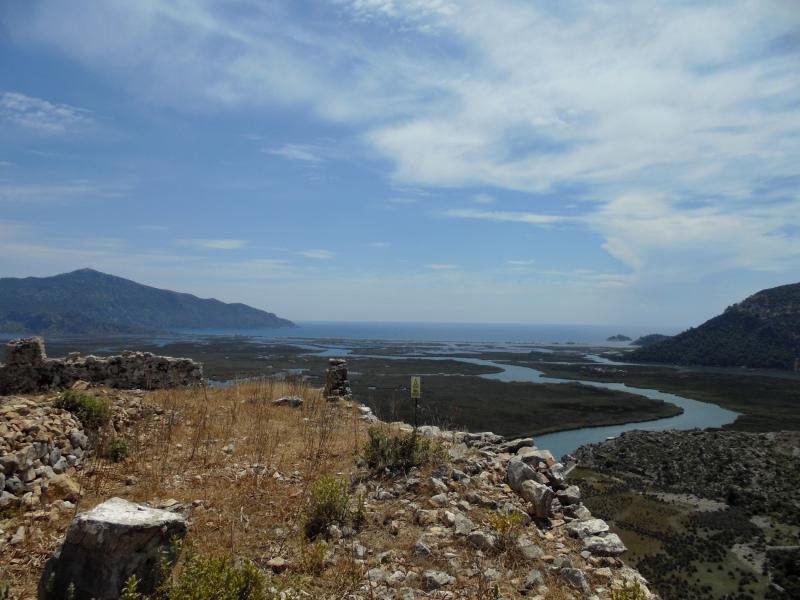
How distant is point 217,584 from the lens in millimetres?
4062

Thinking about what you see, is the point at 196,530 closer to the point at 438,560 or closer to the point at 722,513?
the point at 438,560

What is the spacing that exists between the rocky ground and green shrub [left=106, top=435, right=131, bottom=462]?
0.17 m

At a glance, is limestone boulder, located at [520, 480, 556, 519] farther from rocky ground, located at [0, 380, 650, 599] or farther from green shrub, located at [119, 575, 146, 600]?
green shrub, located at [119, 575, 146, 600]

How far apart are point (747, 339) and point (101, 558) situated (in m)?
164

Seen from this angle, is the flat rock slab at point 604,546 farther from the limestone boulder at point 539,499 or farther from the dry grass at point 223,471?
the dry grass at point 223,471

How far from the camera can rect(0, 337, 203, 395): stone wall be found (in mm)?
14766

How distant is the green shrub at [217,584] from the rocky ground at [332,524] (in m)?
0.75

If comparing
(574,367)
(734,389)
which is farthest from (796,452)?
Result: (574,367)

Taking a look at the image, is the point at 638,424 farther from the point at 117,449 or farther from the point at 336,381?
the point at 117,449

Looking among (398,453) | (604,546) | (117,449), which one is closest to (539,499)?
(604,546)

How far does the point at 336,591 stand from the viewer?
4996 mm

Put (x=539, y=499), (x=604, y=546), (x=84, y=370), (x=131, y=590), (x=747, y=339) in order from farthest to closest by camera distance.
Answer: (x=747, y=339) → (x=84, y=370) → (x=539, y=499) → (x=604, y=546) → (x=131, y=590)

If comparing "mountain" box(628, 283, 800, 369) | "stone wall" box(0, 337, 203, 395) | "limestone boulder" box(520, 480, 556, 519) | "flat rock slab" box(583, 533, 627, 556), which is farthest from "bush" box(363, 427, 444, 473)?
"mountain" box(628, 283, 800, 369)

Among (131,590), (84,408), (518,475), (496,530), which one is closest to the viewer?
(131,590)
